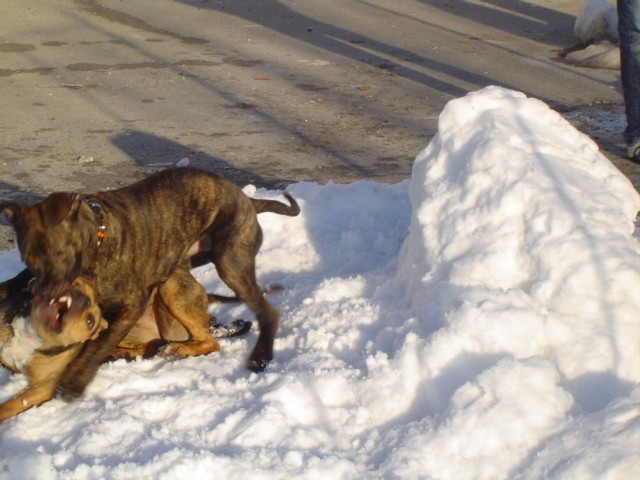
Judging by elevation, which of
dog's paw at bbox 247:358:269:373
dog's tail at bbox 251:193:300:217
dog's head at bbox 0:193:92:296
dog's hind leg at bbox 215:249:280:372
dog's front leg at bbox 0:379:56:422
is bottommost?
dog's front leg at bbox 0:379:56:422

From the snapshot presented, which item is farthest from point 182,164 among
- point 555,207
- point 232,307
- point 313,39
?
point 313,39

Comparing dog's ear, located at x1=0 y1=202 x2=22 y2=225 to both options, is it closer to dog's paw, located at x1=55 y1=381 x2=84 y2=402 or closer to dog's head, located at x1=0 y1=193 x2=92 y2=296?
dog's head, located at x1=0 y1=193 x2=92 y2=296

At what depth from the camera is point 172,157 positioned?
8.63 meters

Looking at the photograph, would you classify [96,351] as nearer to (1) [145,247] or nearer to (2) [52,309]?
(2) [52,309]

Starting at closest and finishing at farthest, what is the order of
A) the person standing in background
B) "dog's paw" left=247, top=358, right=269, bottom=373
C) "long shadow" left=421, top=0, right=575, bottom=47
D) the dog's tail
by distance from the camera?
"dog's paw" left=247, top=358, right=269, bottom=373 → the dog's tail → the person standing in background → "long shadow" left=421, top=0, right=575, bottom=47

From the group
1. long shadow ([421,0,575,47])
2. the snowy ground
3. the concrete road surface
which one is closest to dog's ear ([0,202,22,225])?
the snowy ground

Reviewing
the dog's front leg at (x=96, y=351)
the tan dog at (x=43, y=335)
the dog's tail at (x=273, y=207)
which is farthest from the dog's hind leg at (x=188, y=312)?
the dog's tail at (x=273, y=207)

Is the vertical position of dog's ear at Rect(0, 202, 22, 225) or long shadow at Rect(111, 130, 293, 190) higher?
dog's ear at Rect(0, 202, 22, 225)

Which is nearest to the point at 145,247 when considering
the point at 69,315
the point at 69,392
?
the point at 69,315

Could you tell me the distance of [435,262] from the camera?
15.6ft

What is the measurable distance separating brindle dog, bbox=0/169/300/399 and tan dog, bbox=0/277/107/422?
0.06 meters

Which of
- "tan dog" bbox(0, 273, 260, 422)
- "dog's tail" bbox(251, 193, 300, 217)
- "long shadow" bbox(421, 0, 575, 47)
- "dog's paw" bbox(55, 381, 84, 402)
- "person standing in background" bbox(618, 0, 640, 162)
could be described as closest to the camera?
"tan dog" bbox(0, 273, 260, 422)

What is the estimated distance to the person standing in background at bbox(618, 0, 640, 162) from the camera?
814cm

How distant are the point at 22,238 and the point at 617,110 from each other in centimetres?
762
